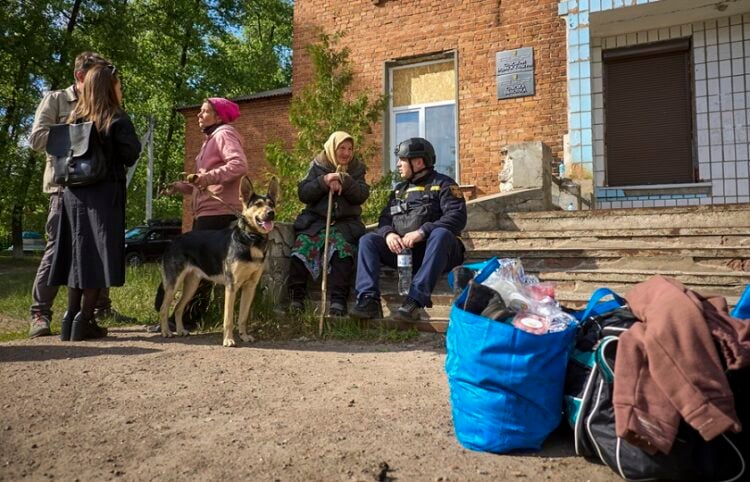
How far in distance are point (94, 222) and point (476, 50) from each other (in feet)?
26.0

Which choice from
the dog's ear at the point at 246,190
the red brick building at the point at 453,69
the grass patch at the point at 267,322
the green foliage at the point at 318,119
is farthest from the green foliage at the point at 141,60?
the dog's ear at the point at 246,190

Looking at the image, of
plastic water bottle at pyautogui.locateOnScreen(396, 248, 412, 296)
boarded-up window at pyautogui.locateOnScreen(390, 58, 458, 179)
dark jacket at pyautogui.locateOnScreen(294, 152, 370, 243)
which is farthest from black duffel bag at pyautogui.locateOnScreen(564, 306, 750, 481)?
boarded-up window at pyautogui.locateOnScreen(390, 58, 458, 179)

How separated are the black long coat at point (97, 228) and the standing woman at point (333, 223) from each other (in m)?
1.58

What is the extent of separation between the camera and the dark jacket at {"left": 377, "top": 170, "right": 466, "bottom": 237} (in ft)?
15.0

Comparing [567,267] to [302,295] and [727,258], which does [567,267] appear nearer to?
[727,258]

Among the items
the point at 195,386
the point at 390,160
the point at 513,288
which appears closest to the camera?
the point at 513,288

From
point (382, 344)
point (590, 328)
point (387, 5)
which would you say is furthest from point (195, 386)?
point (387, 5)

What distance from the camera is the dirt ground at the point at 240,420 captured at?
1.99 metres

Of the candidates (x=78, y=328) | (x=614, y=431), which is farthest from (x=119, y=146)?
(x=614, y=431)

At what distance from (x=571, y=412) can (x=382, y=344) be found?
2.27 meters

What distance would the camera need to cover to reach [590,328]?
2262mm

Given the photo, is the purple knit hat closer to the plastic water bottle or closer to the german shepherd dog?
the german shepherd dog

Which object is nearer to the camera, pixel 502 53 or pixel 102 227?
pixel 102 227

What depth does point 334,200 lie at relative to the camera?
5086mm
